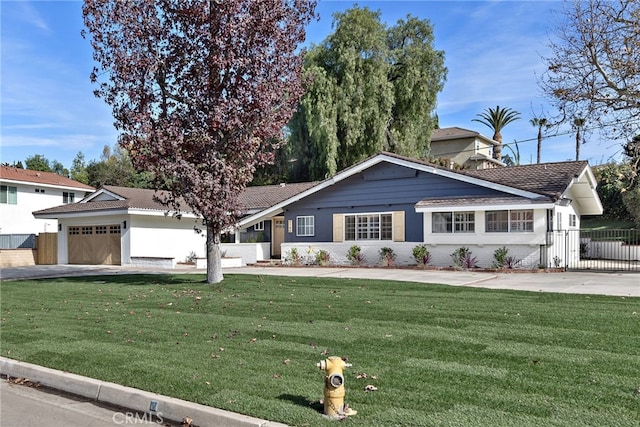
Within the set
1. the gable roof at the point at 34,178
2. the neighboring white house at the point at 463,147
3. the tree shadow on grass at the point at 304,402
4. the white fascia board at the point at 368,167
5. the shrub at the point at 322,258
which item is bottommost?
the tree shadow on grass at the point at 304,402

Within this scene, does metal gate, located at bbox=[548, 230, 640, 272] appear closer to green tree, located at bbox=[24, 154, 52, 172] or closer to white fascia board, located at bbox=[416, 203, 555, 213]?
white fascia board, located at bbox=[416, 203, 555, 213]

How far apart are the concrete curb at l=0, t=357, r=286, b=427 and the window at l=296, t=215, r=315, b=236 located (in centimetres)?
1937

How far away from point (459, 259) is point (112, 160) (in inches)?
2011

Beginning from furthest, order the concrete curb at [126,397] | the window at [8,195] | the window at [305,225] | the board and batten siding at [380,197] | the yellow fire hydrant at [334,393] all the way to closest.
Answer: the window at [8,195] → the window at [305,225] → the board and batten siding at [380,197] → the concrete curb at [126,397] → the yellow fire hydrant at [334,393]

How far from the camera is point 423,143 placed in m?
38.0

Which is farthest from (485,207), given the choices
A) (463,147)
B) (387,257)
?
(463,147)

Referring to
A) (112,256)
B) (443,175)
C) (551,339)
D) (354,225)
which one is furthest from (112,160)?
(551,339)

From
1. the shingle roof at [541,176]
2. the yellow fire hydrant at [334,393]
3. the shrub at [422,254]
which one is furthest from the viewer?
the shrub at [422,254]

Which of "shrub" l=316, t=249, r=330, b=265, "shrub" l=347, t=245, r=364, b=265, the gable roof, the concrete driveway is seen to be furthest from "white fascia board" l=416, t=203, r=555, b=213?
the gable roof

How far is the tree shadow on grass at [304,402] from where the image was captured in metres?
5.11

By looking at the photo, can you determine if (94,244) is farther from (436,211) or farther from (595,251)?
(595,251)

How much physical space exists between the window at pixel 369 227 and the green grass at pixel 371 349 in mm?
10704
